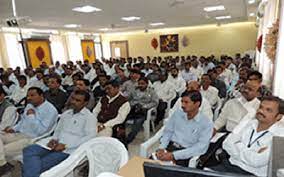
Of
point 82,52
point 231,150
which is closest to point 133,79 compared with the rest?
point 231,150

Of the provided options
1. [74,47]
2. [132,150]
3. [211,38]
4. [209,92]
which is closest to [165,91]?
[209,92]

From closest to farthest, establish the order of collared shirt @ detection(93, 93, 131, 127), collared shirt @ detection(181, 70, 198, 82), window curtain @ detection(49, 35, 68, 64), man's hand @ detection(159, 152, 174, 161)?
man's hand @ detection(159, 152, 174, 161) < collared shirt @ detection(93, 93, 131, 127) < collared shirt @ detection(181, 70, 198, 82) < window curtain @ detection(49, 35, 68, 64)

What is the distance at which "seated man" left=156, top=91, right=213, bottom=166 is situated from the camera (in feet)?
7.47

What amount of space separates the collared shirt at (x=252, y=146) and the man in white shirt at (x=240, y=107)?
2.12 ft

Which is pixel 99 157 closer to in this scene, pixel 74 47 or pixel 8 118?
pixel 8 118

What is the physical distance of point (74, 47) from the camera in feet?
39.4

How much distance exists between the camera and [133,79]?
16.4ft

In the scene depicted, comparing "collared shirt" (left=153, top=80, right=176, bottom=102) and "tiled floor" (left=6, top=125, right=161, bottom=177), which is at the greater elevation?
"collared shirt" (left=153, top=80, right=176, bottom=102)

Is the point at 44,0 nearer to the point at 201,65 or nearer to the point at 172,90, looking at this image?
the point at 172,90

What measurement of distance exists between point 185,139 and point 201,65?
6684 millimetres

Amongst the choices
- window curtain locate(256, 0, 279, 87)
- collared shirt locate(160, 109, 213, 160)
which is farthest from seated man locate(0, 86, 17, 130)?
window curtain locate(256, 0, 279, 87)

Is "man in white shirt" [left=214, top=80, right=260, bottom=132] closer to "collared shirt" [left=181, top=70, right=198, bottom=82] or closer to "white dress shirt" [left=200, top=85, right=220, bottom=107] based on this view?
"white dress shirt" [left=200, top=85, right=220, bottom=107]

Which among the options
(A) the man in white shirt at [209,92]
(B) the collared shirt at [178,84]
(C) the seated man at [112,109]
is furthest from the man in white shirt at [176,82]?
(C) the seated man at [112,109]

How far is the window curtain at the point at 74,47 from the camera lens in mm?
11555
